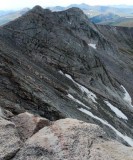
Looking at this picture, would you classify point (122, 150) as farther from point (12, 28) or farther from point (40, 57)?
point (12, 28)

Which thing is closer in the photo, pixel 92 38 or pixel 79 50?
pixel 79 50

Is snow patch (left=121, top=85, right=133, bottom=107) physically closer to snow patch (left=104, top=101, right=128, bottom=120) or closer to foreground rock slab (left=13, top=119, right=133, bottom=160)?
snow patch (left=104, top=101, right=128, bottom=120)

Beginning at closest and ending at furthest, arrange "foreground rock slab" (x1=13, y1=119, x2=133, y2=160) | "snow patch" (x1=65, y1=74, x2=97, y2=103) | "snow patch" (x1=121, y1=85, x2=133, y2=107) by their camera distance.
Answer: "foreground rock slab" (x1=13, y1=119, x2=133, y2=160), "snow patch" (x1=65, y1=74, x2=97, y2=103), "snow patch" (x1=121, y1=85, x2=133, y2=107)

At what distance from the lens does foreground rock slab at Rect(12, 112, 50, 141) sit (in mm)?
16359

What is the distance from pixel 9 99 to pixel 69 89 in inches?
730

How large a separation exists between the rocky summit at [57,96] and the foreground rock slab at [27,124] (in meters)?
0.05

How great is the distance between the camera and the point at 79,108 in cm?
4500

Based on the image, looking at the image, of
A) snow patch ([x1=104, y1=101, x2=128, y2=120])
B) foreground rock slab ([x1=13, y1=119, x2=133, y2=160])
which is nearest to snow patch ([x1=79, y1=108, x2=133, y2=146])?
snow patch ([x1=104, y1=101, x2=128, y2=120])

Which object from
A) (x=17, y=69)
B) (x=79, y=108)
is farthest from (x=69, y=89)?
(x=17, y=69)

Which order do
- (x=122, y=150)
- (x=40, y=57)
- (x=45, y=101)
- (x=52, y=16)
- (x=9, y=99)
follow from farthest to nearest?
(x=52, y=16), (x=40, y=57), (x=45, y=101), (x=9, y=99), (x=122, y=150)

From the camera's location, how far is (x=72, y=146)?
14312 mm

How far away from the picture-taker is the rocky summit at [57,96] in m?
14.4

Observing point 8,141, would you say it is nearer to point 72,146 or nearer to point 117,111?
point 72,146

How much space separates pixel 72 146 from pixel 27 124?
3.69 meters
